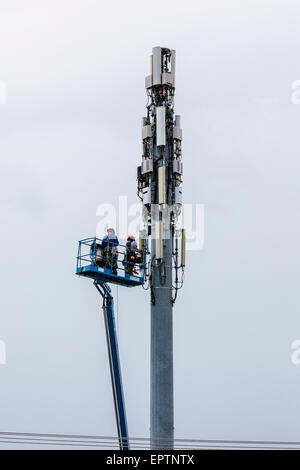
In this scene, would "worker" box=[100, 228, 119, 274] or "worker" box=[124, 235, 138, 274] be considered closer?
"worker" box=[100, 228, 119, 274]

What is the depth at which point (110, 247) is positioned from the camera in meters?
47.8

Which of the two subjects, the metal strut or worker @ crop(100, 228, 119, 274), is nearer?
worker @ crop(100, 228, 119, 274)

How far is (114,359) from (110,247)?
29.4 feet

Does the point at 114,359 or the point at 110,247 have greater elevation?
the point at 110,247

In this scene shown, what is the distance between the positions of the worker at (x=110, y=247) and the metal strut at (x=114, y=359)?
11.4 ft

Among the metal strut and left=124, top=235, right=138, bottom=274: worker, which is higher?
left=124, top=235, right=138, bottom=274: worker

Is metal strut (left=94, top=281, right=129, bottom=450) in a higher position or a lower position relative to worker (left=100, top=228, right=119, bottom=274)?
lower

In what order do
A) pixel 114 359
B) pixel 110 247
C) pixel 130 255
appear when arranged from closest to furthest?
1. pixel 110 247
2. pixel 130 255
3. pixel 114 359

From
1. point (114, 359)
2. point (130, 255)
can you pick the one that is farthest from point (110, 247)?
point (114, 359)

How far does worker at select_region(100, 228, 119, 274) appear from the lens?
1871 inches

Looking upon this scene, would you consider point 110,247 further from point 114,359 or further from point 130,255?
point 114,359

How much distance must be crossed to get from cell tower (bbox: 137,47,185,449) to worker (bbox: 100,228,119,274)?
310cm

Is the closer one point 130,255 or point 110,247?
point 110,247
